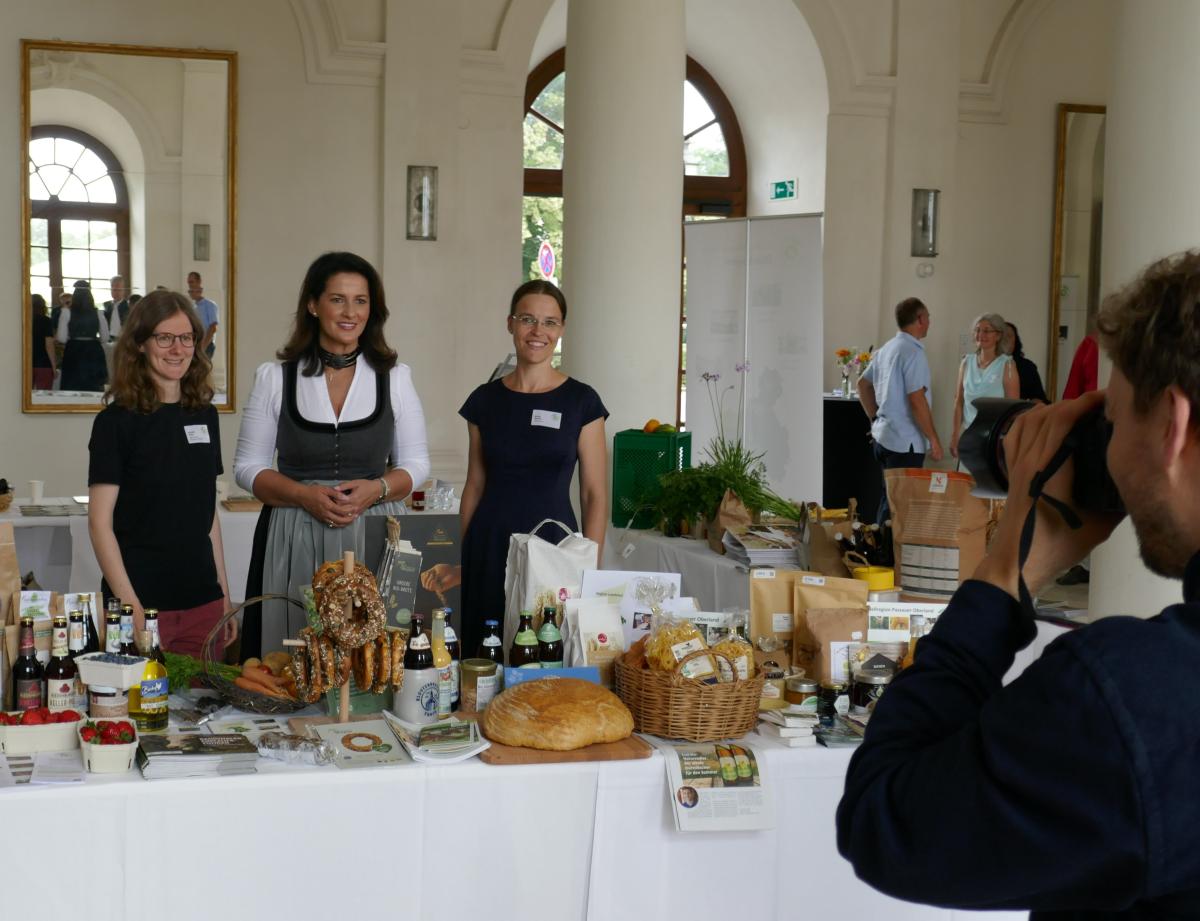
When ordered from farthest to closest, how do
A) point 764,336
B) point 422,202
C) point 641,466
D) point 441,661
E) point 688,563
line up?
point 422,202
point 764,336
point 641,466
point 688,563
point 441,661

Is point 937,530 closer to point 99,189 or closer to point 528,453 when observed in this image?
point 528,453

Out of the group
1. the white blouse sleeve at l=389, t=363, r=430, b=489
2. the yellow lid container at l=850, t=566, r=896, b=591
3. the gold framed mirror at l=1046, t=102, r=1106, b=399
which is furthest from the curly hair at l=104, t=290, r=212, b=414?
the gold framed mirror at l=1046, t=102, r=1106, b=399

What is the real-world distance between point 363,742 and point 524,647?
424mm

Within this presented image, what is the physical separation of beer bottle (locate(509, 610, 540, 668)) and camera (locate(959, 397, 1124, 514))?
4.67 ft

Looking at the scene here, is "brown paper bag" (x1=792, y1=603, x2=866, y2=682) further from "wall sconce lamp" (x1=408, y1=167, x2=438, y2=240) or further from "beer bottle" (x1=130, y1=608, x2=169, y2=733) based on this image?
"wall sconce lamp" (x1=408, y1=167, x2=438, y2=240)

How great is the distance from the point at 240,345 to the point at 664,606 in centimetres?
573

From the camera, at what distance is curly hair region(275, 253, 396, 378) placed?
3232 millimetres

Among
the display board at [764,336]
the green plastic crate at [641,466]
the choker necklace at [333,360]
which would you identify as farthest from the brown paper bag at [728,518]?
the display board at [764,336]

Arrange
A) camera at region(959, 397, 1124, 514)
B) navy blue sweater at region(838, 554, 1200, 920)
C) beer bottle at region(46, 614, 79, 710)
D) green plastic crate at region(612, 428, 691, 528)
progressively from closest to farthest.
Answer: navy blue sweater at region(838, 554, 1200, 920) → camera at region(959, 397, 1124, 514) → beer bottle at region(46, 614, 79, 710) → green plastic crate at region(612, 428, 691, 528)

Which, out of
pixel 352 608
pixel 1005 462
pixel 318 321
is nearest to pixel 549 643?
pixel 352 608

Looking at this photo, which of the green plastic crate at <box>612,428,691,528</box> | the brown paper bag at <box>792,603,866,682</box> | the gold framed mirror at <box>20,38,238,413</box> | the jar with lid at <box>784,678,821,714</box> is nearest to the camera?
the jar with lid at <box>784,678,821,714</box>

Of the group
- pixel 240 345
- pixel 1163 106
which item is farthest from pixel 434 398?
pixel 1163 106

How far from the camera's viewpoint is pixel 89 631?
250 cm

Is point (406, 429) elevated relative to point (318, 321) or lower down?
lower down
